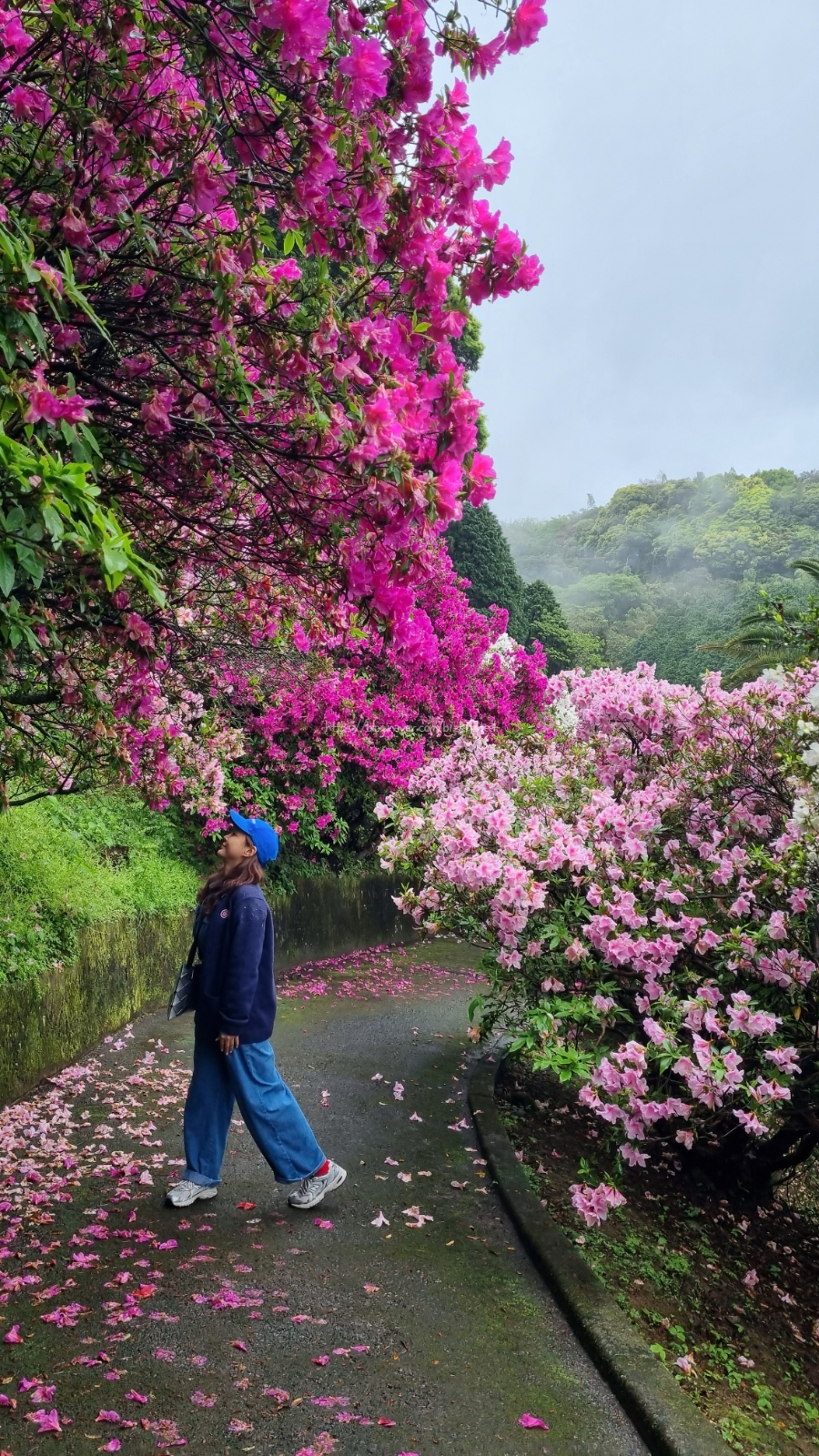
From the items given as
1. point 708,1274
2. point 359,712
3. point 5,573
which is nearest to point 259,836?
point 5,573

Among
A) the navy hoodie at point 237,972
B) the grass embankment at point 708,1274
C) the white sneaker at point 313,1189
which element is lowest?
the grass embankment at point 708,1274

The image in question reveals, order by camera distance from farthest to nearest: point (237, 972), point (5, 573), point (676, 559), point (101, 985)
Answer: point (676, 559) < point (101, 985) < point (237, 972) < point (5, 573)

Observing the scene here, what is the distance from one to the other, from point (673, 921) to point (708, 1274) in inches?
65.4

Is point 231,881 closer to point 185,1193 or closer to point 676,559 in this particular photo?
point 185,1193

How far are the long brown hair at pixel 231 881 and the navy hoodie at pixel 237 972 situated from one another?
0.03 meters

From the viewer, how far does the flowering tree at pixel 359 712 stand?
376 inches

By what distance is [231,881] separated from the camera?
4.03 meters

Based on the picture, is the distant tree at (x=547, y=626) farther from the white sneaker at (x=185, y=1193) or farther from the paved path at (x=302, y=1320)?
the white sneaker at (x=185, y=1193)

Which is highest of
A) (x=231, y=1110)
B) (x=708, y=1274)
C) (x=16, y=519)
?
(x=16, y=519)

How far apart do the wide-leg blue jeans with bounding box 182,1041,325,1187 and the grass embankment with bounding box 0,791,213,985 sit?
4.73 ft

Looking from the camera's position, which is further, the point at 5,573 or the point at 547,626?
the point at 547,626

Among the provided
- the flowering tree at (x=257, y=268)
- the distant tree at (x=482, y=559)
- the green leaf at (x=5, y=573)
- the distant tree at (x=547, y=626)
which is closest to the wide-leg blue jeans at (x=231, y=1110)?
the flowering tree at (x=257, y=268)

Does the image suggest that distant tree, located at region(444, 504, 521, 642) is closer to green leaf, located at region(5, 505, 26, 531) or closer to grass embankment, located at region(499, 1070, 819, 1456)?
grass embankment, located at region(499, 1070, 819, 1456)

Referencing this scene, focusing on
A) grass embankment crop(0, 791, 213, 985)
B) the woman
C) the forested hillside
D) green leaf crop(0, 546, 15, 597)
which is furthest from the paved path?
the forested hillside
